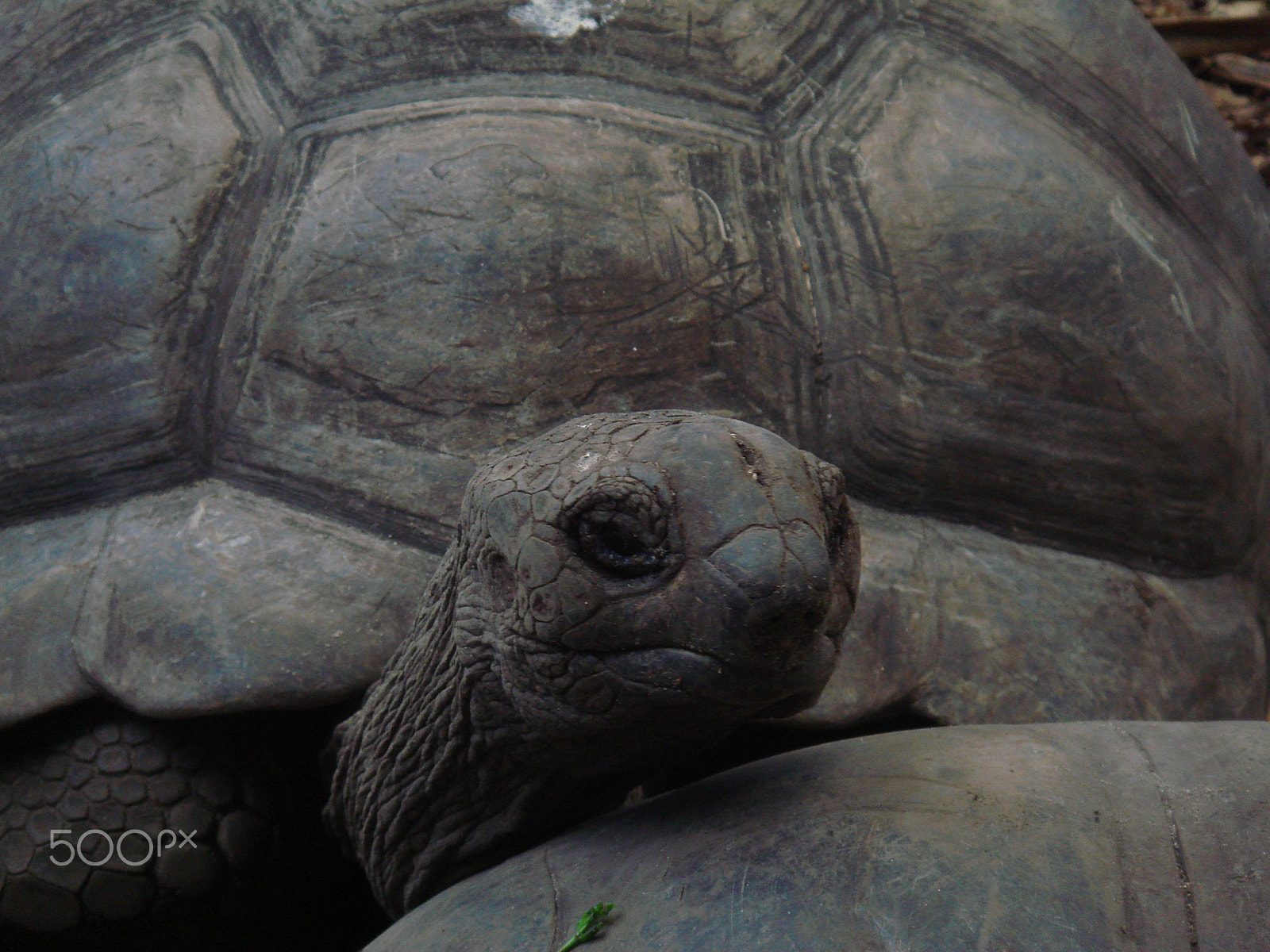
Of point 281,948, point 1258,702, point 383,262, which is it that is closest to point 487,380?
point 383,262

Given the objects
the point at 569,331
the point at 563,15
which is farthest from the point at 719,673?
the point at 563,15

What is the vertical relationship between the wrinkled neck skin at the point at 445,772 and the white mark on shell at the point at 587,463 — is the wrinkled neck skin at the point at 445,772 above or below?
below

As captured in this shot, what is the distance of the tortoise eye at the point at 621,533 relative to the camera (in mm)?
1351

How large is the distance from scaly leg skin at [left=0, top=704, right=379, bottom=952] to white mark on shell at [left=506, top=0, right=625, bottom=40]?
131 cm

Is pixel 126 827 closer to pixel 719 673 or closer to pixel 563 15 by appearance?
pixel 719 673

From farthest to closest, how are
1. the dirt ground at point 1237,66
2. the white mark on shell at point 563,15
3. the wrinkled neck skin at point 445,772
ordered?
the dirt ground at point 1237,66 → the white mark on shell at point 563,15 → the wrinkled neck skin at point 445,772

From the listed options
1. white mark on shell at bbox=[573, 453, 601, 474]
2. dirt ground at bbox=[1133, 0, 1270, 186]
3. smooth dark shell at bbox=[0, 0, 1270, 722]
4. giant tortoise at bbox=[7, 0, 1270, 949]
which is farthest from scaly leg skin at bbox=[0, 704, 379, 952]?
dirt ground at bbox=[1133, 0, 1270, 186]

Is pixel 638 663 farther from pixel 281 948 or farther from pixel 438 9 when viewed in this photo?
pixel 438 9

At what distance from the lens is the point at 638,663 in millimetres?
1393

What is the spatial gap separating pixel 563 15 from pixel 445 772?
1.39m

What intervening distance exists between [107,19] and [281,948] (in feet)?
5.84

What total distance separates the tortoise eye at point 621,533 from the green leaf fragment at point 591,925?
0.39 meters

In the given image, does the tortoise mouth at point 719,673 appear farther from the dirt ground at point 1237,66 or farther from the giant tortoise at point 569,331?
the dirt ground at point 1237,66

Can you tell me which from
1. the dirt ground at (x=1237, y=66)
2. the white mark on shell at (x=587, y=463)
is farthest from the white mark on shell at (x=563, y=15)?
the dirt ground at (x=1237, y=66)
